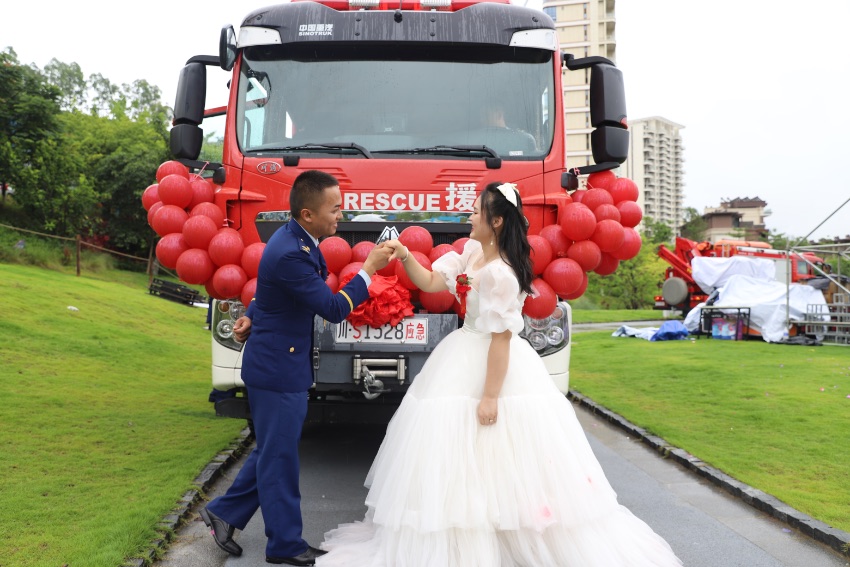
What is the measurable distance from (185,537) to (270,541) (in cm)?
76

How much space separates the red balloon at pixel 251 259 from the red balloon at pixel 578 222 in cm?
204

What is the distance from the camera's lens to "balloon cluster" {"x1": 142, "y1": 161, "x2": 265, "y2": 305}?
4.67 m

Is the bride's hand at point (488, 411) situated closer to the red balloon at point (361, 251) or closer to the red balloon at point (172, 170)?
the red balloon at point (361, 251)

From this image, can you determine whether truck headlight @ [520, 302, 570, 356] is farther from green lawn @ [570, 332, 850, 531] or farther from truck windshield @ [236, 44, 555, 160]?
green lawn @ [570, 332, 850, 531]

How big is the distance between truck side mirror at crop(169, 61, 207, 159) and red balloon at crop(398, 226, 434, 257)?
6.19ft

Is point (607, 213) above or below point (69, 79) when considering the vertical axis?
below

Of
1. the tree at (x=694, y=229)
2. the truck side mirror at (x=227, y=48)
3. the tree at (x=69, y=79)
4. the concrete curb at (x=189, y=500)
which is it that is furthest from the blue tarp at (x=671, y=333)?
the tree at (x=69, y=79)

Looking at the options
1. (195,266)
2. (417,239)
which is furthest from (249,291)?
(417,239)

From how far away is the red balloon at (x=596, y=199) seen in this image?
506 cm

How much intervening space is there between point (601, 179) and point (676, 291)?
19080mm

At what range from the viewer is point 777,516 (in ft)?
15.8

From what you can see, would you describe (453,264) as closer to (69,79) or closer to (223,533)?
(223,533)

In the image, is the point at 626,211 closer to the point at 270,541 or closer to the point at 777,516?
the point at 777,516

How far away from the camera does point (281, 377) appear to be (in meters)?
3.71
